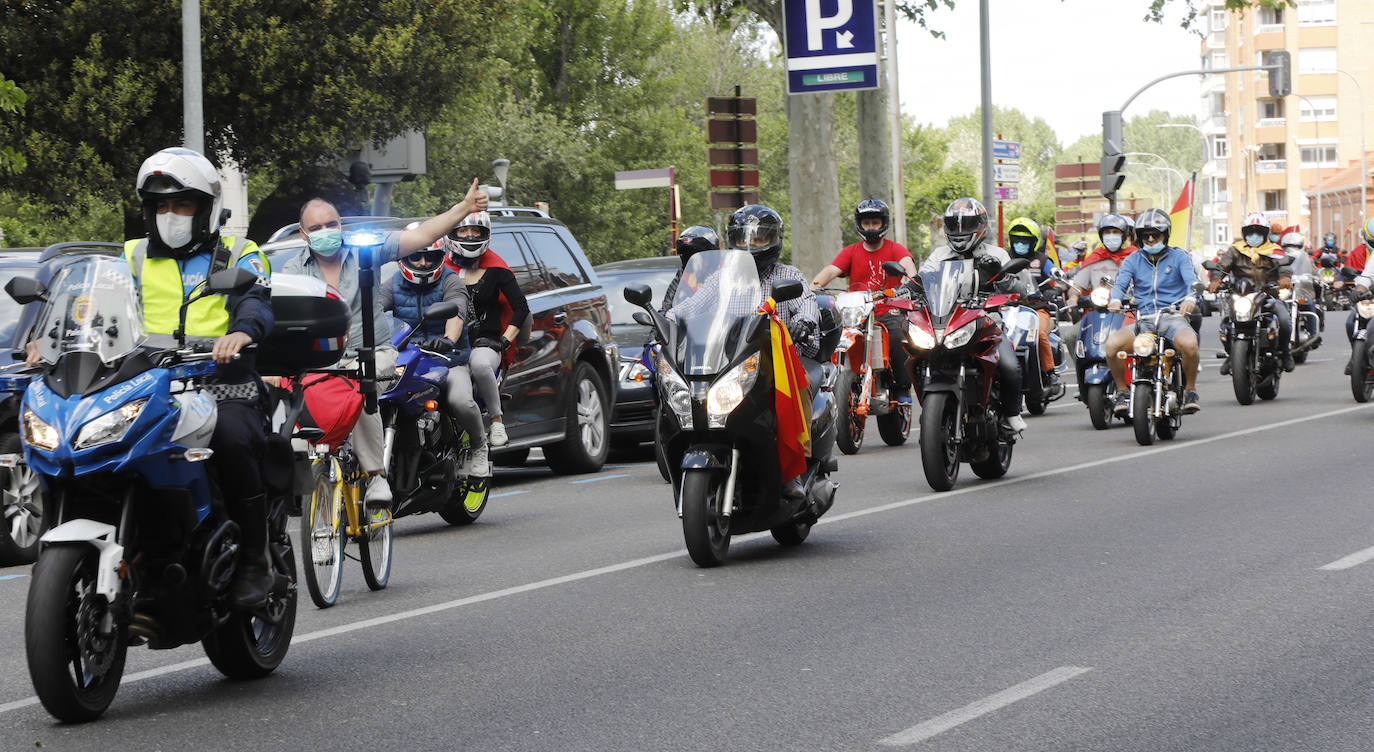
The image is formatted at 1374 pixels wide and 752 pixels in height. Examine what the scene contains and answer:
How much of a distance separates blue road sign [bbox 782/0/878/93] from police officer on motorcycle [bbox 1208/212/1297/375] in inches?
171

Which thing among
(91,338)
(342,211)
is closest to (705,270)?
(91,338)

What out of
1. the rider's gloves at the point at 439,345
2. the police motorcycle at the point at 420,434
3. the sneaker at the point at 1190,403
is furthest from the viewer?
the sneaker at the point at 1190,403

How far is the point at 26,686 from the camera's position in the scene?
22.8ft

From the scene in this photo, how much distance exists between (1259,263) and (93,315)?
55.1 feet

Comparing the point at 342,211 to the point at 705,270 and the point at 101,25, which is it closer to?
the point at 101,25

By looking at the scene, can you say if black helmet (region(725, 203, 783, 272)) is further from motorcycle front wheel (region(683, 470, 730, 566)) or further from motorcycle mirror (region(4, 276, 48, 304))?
motorcycle mirror (region(4, 276, 48, 304))

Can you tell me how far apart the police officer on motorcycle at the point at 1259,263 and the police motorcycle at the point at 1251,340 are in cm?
11

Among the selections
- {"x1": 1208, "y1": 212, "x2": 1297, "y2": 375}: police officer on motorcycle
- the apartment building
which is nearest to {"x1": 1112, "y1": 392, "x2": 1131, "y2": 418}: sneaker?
{"x1": 1208, "y1": 212, "x2": 1297, "y2": 375}: police officer on motorcycle

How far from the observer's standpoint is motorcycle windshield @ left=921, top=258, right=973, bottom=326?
12555 mm

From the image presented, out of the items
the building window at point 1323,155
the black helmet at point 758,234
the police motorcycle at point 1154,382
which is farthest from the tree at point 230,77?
the building window at point 1323,155

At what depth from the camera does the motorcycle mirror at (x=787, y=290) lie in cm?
931

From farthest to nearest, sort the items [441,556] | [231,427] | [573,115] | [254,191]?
1. [573,115]
2. [254,191]
3. [441,556]
4. [231,427]

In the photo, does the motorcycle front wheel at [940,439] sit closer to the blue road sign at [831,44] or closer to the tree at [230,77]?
the blue road sign at [831,44]

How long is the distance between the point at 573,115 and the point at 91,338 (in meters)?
52.2
